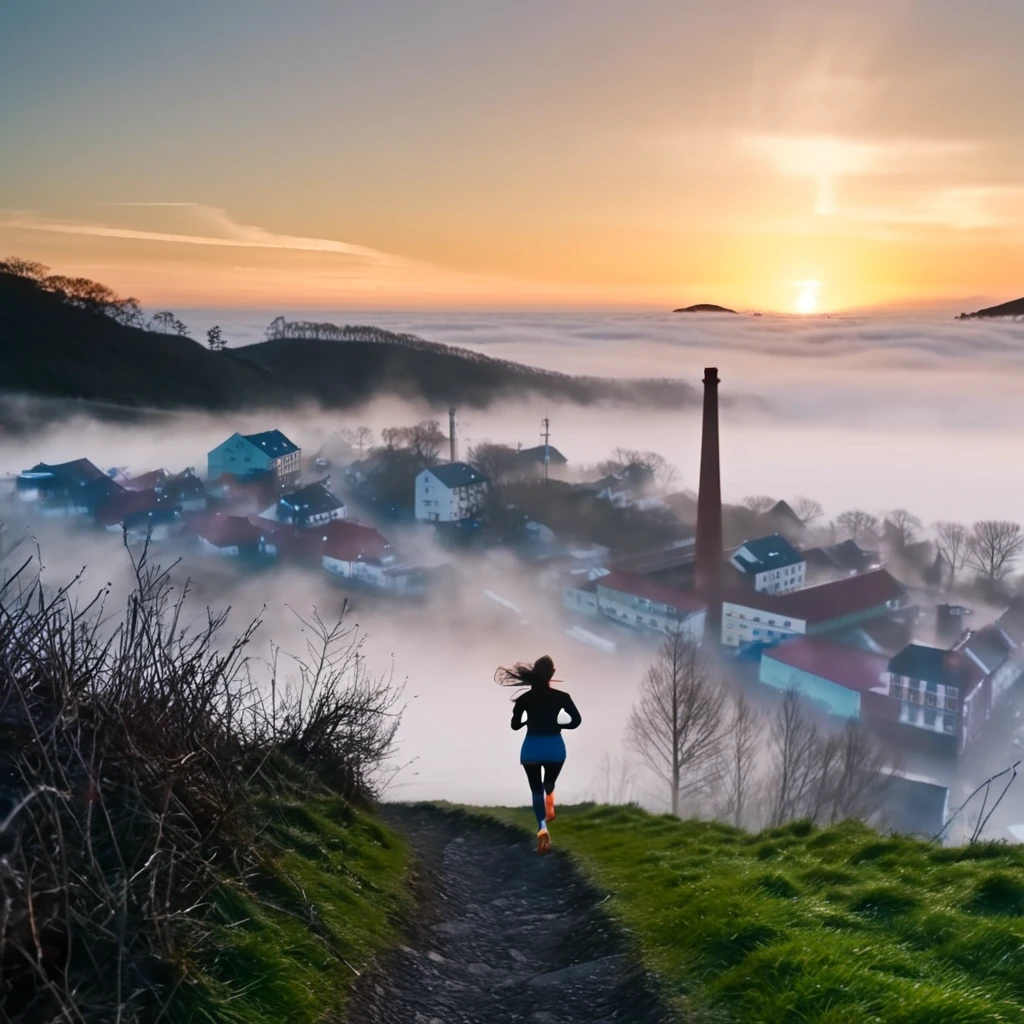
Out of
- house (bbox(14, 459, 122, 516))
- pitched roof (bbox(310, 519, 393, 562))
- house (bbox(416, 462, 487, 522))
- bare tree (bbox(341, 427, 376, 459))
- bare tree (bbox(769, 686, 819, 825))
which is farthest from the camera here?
bare tree (bbox(341, 427, 376, 459))

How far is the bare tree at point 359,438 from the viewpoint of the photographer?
12156 cm

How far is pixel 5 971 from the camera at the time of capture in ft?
13.3

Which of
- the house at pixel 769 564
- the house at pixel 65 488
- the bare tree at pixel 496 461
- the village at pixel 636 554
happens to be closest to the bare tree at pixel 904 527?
the village at pixel 636 554

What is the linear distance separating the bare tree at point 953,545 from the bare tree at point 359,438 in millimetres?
72055

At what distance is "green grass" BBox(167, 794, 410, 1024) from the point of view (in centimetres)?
492

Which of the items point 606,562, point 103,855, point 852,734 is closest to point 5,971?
point 103,855

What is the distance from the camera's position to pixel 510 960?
7.54m

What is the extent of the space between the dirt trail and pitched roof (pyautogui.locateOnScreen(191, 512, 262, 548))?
90.9 m

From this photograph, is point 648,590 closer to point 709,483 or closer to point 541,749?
point 709,483

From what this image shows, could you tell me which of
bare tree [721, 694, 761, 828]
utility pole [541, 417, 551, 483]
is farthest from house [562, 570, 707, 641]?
utility pole [541, 417, 551, 483]

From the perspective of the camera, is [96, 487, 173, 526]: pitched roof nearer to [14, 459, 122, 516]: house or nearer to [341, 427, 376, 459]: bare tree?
[14, 459, 122, 516]: house

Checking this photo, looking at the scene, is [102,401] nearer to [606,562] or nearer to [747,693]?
[606,562]

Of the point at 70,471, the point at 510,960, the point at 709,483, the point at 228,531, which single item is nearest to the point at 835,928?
the point at 510,960

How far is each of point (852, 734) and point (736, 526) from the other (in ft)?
185
